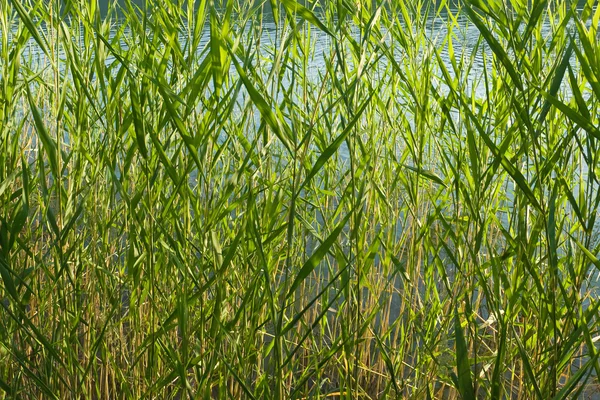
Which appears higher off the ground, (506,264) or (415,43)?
(415,43)

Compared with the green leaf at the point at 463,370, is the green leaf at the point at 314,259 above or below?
above

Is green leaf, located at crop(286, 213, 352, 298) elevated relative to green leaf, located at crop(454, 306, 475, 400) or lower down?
elevated

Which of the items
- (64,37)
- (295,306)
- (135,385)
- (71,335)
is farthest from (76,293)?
(295,306)

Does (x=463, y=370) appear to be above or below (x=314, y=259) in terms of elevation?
below

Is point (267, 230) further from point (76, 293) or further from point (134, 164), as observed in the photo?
point (134, 164)

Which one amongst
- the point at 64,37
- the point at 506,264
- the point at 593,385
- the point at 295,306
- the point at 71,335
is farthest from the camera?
the point at 593,385

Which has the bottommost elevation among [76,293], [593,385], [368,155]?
[593,385]

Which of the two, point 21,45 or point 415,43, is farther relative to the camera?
point 415,43

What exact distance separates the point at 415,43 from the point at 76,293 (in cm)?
74

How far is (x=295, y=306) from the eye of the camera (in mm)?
1638

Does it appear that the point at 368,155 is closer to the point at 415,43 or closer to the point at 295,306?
the point at 415,43

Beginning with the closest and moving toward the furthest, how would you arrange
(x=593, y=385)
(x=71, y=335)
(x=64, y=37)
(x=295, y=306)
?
(x=64, y=37), (x=71, y=335), (x=295, y=306), (x=593, y=385)

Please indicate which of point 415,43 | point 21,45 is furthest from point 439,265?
point 21,45

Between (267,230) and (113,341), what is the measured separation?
0.71 meters
